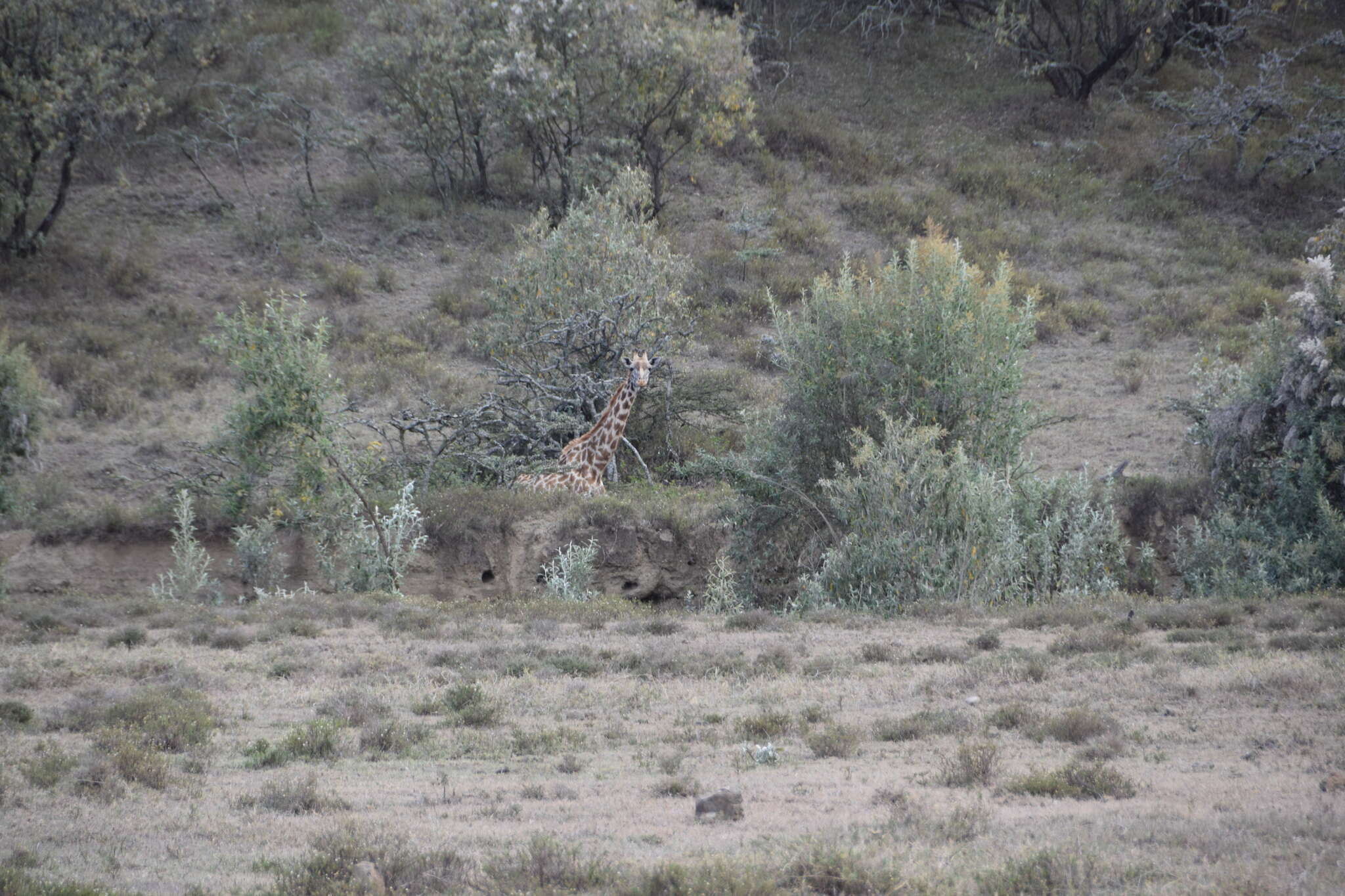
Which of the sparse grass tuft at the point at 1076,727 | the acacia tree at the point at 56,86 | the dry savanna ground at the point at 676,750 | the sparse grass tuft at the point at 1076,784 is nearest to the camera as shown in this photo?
the dry savanna ground at the point at 676,750

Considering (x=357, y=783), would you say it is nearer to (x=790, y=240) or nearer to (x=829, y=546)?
(x=829, y=546)

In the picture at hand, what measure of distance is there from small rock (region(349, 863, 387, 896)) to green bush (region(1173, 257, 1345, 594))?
28.8 feet

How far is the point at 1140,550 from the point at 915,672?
19.8ft

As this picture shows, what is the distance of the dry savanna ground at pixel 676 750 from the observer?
4.62 m

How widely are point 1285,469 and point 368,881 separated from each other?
1084 centimetres

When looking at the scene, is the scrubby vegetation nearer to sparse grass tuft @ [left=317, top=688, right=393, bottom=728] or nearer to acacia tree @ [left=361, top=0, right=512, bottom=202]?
sparse grass tuft @ [left=317, top=688, right=393, bottom=728]

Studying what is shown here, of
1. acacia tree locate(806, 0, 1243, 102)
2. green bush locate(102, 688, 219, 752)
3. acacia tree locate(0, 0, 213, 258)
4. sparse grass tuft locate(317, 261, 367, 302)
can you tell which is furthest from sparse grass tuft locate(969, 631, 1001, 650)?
acacia tree locate(806, 0, 1243, 102)

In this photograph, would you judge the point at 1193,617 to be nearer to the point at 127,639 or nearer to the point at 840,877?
the point at 840,877

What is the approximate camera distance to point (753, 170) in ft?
99.1

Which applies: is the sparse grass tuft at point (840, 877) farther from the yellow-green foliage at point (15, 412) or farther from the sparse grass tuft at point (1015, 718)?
the yellow-green foliage at point (15, 412)

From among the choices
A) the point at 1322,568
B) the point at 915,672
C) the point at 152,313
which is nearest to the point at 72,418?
the point at 152,313

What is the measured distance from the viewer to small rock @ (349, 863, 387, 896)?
438 centimetres

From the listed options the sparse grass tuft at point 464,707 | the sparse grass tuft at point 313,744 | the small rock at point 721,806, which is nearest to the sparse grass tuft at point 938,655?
the sparse grass tuft at point 464,707

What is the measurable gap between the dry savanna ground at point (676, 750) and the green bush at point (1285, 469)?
Result: 1.98 metres
